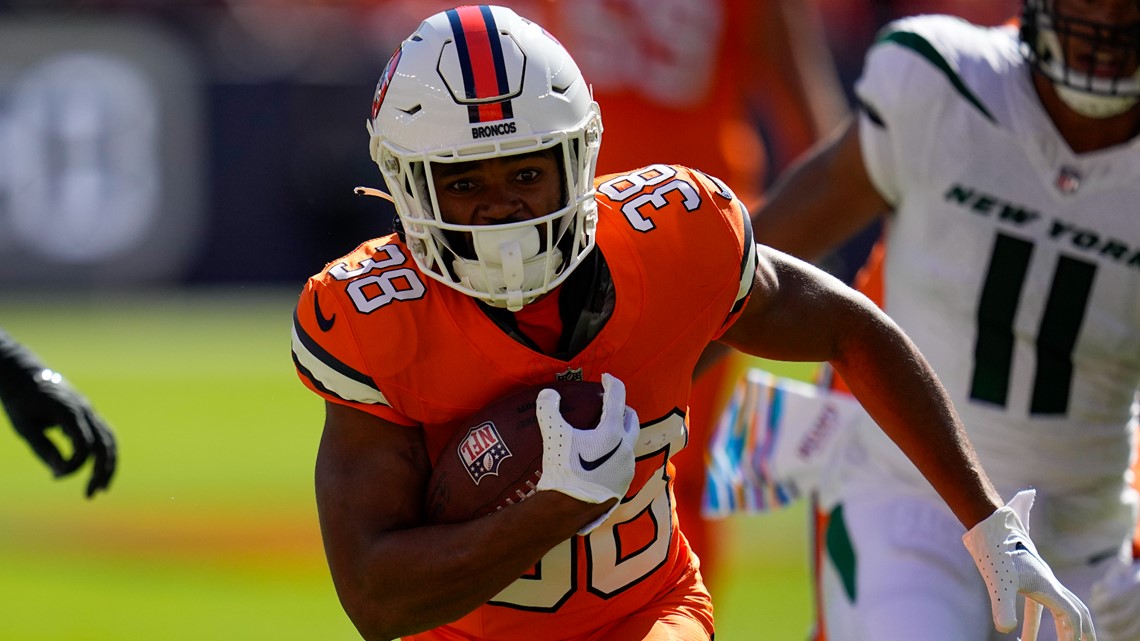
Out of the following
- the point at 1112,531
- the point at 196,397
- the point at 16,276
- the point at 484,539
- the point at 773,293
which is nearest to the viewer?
the point at 484,539

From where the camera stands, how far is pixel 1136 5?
3.41 m

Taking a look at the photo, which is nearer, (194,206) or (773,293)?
(773,293)

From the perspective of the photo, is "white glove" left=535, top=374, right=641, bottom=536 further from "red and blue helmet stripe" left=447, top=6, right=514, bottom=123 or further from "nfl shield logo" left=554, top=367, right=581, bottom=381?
"red and blue helmet stripe" left=447, top=6, right=514, bottom=123

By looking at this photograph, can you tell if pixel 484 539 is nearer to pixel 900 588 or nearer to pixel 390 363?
pixel 390 363

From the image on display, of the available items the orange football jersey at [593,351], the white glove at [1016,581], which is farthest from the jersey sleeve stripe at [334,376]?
the white glove at [1016,581]

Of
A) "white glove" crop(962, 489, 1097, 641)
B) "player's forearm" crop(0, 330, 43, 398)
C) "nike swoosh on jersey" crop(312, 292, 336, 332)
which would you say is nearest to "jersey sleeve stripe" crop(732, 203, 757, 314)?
"white glove" crop(962, 489, 1097, 641)

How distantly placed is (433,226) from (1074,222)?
5.27ft

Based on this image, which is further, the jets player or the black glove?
the black glove

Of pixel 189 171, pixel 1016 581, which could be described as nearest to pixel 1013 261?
pixel 1016 581

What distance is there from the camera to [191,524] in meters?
7.19

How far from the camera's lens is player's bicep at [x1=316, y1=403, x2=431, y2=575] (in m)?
2.60

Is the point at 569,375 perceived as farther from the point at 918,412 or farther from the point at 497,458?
the point at 918,412

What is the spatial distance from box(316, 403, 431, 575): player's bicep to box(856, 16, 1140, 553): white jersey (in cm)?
146

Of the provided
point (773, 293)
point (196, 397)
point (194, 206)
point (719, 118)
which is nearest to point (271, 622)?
point (719, 118)
